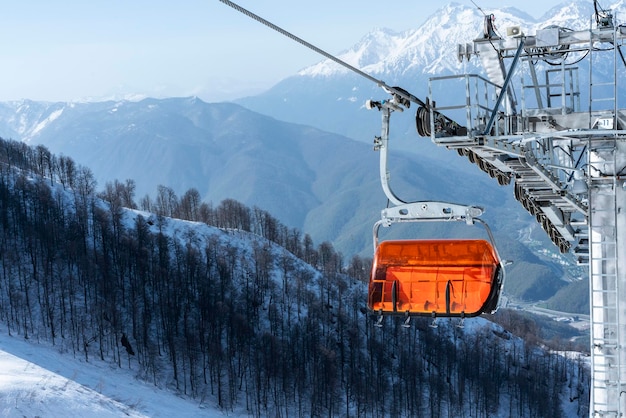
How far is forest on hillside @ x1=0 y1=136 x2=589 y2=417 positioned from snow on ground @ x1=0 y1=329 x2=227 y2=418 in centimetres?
632

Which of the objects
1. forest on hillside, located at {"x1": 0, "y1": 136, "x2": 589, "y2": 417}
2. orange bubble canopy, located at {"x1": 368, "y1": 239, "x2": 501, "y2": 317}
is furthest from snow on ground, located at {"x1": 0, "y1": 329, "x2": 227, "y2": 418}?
orange bubble canopy, located at {"x1": 368, "y1": 239, "x2": 501, "y2": 317}

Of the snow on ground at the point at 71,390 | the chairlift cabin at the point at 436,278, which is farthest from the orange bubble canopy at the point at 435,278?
the snow on ground at the point at 71,390

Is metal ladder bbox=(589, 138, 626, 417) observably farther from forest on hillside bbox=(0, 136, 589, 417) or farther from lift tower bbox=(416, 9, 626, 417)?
forest on hillside bbox=(0, 136, 589, 417)

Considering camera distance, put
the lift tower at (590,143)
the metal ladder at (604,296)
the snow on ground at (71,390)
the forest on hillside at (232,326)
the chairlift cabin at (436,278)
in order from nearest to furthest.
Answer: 1. the lift tower at (590,143)
2. the metal ladder at (604,296)
3. the chairlift cabin at (436,278)
4. the snow on ground at (71,390)
5. the forest on hillside at (232,326)

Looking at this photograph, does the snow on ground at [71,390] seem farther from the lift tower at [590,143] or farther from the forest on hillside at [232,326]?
the lift tower at [590,143]

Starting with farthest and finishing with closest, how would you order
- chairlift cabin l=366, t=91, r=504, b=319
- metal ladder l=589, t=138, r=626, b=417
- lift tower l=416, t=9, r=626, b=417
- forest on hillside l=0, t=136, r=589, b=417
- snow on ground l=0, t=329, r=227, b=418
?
forest on hillside l=0, t=136, r=589, b=417 < snow on ground l=0, t=329, r=227, b=418 < chairlift cabin l=366, t=91, r=504, b=319 < metal ladder l=589, t=138, r=626, b=417 < lift tower l=416, t=9, r=626, b=417

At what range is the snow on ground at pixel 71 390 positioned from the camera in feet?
178

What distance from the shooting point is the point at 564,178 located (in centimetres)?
2169

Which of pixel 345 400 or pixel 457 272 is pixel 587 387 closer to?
pixel 345 400

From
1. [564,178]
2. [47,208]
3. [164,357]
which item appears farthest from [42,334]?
[564,178]

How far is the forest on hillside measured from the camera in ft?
309

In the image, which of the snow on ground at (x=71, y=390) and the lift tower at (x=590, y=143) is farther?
the snow on ground at (x=71, y=390)

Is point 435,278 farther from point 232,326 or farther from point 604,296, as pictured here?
point 232,326

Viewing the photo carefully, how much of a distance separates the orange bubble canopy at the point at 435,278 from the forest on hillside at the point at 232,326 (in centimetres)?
7300
